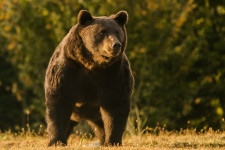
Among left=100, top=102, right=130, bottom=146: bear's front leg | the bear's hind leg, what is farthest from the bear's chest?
the bear's hind leg

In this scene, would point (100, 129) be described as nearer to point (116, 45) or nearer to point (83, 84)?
point (83, 84)

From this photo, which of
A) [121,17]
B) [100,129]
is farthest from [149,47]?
[121,17]

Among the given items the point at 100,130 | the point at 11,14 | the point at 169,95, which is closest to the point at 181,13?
the point at 169,95

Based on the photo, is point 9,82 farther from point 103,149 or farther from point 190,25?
point 103,149

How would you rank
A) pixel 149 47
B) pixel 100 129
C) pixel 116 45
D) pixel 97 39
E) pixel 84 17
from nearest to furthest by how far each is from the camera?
pixel 116 45 → pixel 97 39 → pixel 84 17 → pixel 100 129 → pixel 149 47

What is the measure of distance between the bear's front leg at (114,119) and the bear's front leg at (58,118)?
0.52 metres

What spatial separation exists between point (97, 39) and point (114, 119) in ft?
3.91

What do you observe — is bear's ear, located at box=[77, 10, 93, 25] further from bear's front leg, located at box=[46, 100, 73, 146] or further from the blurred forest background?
the blurred forest background

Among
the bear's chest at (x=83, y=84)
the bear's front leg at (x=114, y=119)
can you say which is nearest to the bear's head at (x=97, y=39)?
the bear's chest at (x=83, y=84)

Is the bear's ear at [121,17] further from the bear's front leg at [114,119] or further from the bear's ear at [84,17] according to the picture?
the bear's front leg at [114,119]

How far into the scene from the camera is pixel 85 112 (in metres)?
6.42

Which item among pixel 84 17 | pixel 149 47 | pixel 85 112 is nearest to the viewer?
pixel 84 17

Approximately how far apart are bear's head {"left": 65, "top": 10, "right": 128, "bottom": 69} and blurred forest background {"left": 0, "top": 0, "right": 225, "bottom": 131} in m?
8.31

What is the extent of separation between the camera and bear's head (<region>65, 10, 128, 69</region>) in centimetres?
571
